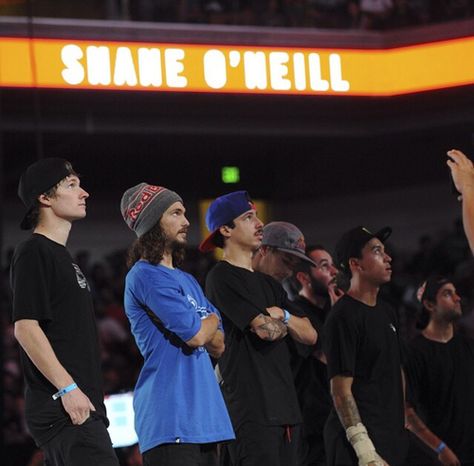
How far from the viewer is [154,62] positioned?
14898mm

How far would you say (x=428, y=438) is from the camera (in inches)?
267

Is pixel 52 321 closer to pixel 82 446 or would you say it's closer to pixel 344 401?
pixel 82 446

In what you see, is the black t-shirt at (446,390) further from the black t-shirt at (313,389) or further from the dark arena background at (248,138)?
the dark arena background at (248,138)

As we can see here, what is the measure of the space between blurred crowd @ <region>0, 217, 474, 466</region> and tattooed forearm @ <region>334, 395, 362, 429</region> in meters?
2.82

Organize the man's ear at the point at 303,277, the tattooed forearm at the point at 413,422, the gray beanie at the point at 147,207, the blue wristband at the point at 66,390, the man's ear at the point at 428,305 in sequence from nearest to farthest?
the blue wristband at the point at 66,390
the gray beanie at the point at 147,207
the tattooed forearm at the point at 413,422
the man's ear at the point at 303,277
the man's ear at the point at 428,305

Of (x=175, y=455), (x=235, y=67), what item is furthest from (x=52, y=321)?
(x=235, y=67)

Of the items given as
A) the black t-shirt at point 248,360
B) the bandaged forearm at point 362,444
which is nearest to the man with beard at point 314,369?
the bandaged forearm at point 362,444

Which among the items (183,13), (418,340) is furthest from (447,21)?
(418,340)

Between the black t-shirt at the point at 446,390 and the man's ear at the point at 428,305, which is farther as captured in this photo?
the man's ear at the point at 428,305

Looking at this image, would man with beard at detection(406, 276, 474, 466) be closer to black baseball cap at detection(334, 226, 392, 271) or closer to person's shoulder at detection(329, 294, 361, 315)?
black baseball cap at detection(334, 226, 392, 271)

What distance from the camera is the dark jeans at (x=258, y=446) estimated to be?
18.1ft

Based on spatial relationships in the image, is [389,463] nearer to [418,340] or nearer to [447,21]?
[418,340]

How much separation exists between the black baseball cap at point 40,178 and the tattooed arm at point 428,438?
2731 millimetres

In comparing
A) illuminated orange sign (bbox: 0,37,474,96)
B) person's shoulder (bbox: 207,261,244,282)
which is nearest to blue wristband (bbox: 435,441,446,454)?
person's shoulder (bbox: 207,261,244,282)
